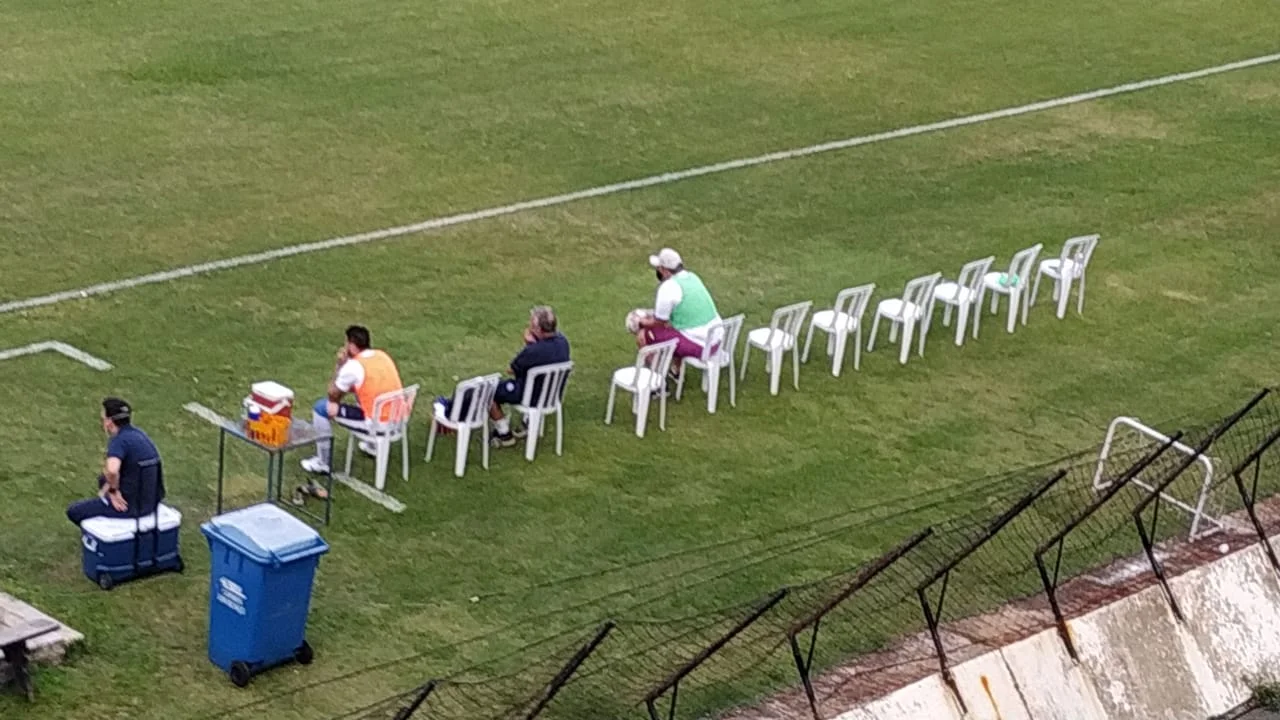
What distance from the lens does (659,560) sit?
13.4 m

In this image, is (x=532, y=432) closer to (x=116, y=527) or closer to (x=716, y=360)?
(x=716, y=360)

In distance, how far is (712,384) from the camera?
1580cm

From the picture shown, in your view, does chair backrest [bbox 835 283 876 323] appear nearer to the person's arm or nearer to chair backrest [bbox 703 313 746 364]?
chair backrest [bbox 703 313 746 364]

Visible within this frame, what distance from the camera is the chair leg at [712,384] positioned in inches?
622

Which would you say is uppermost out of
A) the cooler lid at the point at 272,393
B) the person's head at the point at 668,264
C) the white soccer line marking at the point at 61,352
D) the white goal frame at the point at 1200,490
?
the person's head at the point at 668,264

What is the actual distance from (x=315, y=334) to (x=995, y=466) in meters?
5.59

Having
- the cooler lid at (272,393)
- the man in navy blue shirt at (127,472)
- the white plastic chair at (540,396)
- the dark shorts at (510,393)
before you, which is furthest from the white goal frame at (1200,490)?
the man in navy blue shirt at (127,472)

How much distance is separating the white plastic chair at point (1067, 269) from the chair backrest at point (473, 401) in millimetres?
6400

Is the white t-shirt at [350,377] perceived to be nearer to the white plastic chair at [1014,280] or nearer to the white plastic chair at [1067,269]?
the white plastic chair at [1014,280]

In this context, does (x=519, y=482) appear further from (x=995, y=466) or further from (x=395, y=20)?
(x=395, y=20)

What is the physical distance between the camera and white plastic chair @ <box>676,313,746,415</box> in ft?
51.6

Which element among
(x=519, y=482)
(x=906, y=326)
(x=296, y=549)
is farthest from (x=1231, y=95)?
(x=296, y=549)

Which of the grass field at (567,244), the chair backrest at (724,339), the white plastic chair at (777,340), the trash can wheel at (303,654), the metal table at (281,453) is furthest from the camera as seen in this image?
the white plastic chair at (777,340)

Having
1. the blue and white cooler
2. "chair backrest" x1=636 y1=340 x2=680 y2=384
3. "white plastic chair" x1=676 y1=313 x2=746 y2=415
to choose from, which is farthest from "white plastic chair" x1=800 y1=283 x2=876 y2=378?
the blue and white cooler
